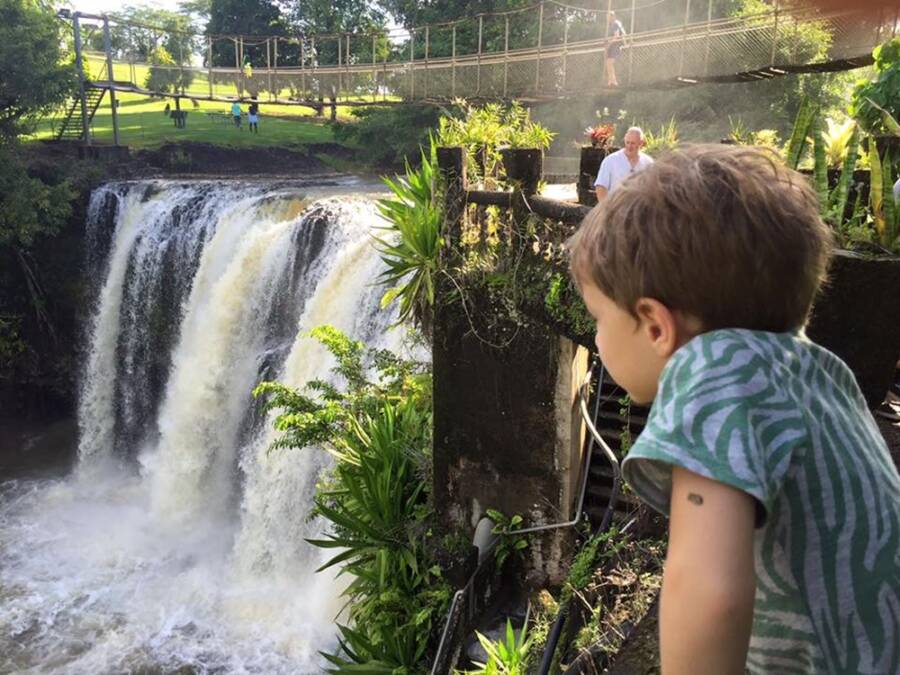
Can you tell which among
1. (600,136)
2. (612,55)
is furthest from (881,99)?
(612,55)

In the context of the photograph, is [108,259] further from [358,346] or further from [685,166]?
[685,166]

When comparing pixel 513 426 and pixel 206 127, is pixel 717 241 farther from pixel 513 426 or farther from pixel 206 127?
pixel 206 127

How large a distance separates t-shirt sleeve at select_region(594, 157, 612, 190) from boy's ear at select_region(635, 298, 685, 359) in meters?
4.19

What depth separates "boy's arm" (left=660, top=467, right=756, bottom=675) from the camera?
848 millimetres

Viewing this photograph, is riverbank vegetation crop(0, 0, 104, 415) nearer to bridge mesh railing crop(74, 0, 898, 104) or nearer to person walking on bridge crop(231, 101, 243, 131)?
bridge mesh railing crop(74, 0, 898, 104)

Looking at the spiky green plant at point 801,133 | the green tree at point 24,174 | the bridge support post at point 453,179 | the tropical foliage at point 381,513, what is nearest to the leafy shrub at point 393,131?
the green tree at point 24,174

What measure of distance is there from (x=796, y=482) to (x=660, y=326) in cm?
25

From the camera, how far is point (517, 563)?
19.2 ft

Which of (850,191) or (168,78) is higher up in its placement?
(168,78)

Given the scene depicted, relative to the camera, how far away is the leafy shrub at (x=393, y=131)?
23.5 metres

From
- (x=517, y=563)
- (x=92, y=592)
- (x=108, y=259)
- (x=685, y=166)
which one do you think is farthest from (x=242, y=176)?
(x=685, y=166)

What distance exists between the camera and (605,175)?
16.7 feet

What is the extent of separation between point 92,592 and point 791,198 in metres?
11.7

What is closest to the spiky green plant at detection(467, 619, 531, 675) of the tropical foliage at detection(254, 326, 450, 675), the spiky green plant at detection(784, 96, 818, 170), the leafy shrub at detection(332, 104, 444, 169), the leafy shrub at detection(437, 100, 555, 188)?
the tropical foliage at detection(254, 326, 450, 675)
